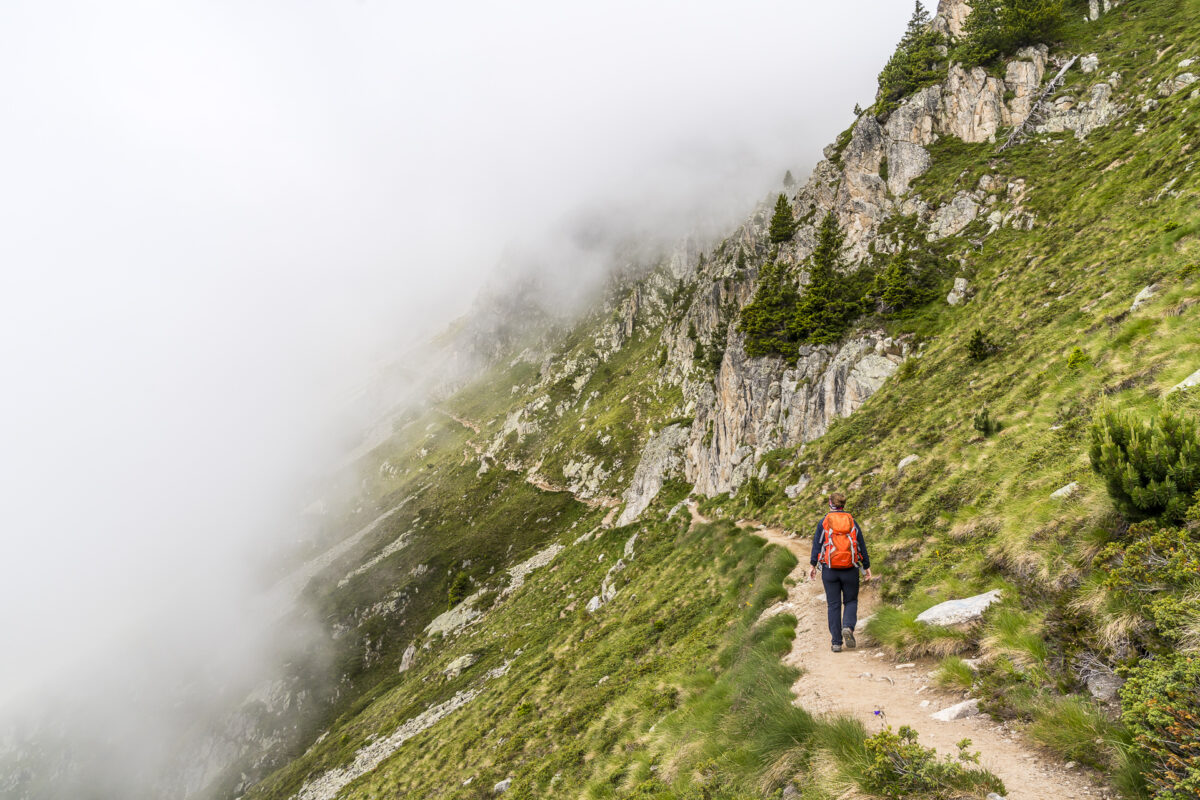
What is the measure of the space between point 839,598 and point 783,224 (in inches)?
2140

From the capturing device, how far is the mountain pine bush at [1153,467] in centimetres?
580

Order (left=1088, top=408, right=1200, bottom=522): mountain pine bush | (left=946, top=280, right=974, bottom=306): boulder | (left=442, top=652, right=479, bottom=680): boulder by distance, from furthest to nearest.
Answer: (left=442, top=652, right=479, bottom=680): boulder < (left=946, top=280, right=974, bottom=306): boulder < (left=1088, top=408, right=1200, bottom=522): mountain pine bush

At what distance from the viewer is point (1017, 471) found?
449 inches

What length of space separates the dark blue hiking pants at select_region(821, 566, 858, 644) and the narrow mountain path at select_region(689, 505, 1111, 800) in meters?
0.53

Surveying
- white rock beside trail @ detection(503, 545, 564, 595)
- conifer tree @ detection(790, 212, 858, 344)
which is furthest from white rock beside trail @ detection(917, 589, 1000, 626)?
white rock beside trail @ detection(503, 545, 564, 595)

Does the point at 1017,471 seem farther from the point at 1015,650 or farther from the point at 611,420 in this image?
the point at 611,420

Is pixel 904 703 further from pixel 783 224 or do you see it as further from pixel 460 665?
pixel 460 665

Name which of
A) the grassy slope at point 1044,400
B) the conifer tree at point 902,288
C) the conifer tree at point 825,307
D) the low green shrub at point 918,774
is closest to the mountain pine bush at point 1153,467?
the grassy slope at point 1044,400

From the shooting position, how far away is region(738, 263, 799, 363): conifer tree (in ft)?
141

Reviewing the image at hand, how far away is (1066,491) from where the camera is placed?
868cm

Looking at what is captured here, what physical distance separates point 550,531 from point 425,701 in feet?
158

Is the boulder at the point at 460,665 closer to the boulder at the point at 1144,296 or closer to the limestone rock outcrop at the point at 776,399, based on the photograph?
the limestone rock outcrop at the point at 776,399

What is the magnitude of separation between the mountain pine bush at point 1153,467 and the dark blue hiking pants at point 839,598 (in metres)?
5.01

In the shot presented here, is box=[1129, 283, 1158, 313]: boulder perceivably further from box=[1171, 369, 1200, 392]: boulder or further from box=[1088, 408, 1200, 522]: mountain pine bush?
box=[1088, 408, 1200, 522]: mountain pine bush
